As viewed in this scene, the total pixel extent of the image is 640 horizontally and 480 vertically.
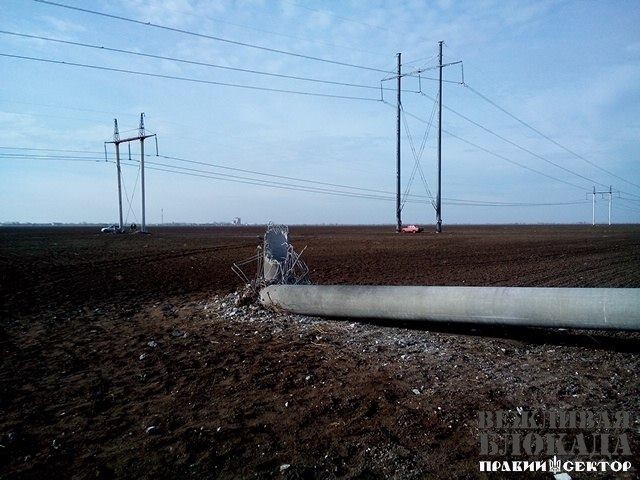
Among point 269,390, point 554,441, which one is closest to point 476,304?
point 554,441

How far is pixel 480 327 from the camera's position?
920 centimetres

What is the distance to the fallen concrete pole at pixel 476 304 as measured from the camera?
6750mm

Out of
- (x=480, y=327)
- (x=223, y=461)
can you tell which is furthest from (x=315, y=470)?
(x=480, y=327)

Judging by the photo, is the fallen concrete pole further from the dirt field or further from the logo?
the logo

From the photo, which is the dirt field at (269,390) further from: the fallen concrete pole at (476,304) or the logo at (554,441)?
the fallen concrete pole at (476,304)

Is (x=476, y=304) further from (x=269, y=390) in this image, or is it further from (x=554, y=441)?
(x=269, y=390)

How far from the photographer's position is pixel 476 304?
796 centimetres

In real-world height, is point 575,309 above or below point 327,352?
above

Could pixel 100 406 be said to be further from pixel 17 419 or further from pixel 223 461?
pixel 223 461

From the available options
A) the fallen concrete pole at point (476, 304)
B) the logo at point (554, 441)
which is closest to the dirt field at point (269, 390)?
the logo at point (554, 441)

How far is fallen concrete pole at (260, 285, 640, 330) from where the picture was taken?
6750 mm

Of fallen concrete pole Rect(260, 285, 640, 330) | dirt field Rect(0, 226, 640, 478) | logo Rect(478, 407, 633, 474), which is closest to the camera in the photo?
logo Rect(478, 407, 633, 474)

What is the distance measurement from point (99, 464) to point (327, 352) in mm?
4129

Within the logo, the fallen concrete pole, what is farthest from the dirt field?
the fallen concrete pole
